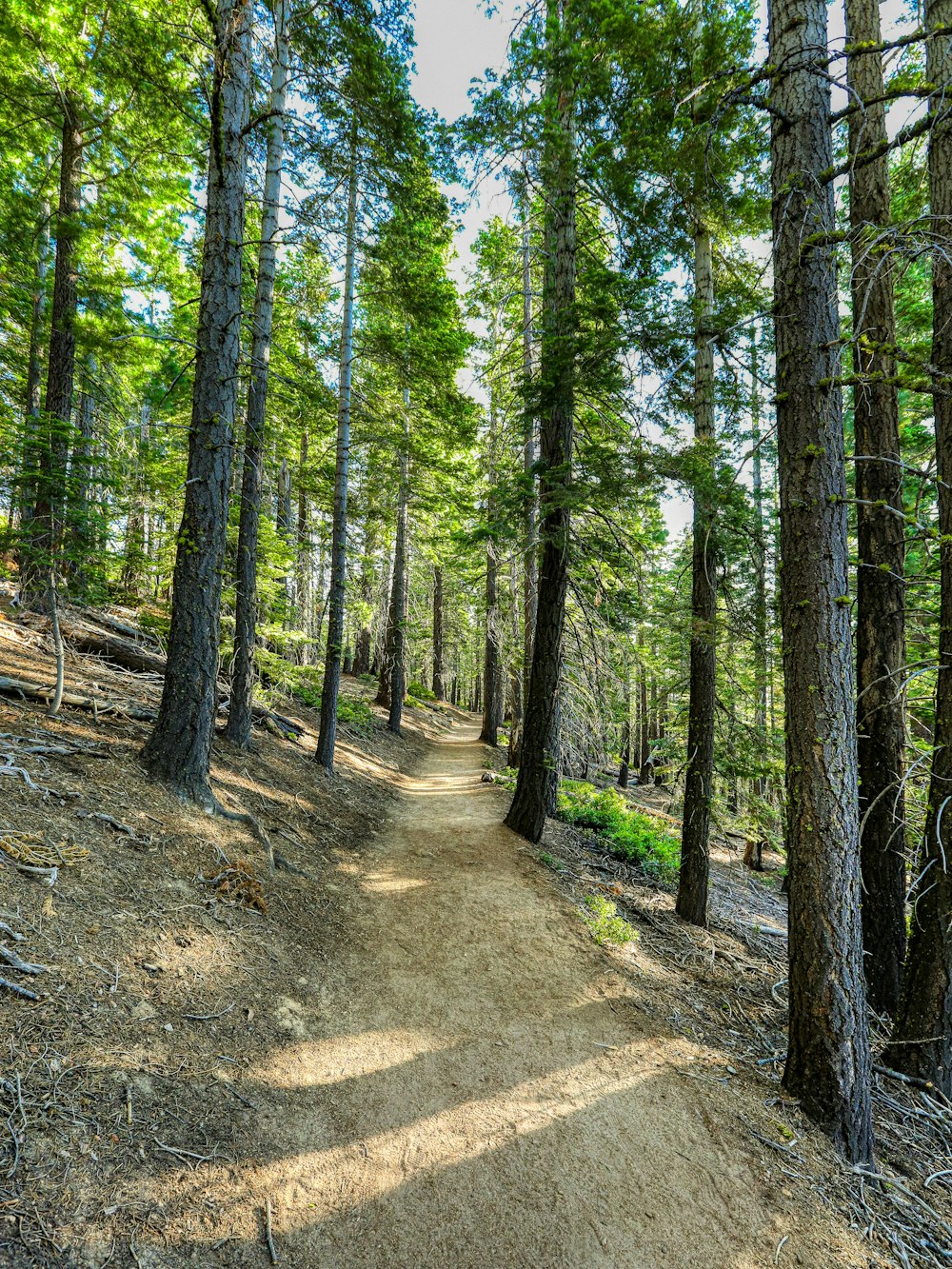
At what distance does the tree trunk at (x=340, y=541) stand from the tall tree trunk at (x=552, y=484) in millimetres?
3911

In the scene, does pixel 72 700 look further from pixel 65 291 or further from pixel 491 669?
pixel 491 669

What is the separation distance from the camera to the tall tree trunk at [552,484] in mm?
6754

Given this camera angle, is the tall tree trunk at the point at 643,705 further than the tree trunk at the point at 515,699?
No

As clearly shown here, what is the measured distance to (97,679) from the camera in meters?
6.50

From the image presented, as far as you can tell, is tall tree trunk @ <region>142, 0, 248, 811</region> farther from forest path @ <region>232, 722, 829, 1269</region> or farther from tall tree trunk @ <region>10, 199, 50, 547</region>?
tall tree trunk @ <region>10, 199, 50, 547</region>

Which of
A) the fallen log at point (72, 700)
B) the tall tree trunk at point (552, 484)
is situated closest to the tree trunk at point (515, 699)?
the tall tree trunk at point (552, 484)

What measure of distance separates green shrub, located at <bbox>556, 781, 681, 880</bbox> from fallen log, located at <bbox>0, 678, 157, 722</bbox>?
7317mm

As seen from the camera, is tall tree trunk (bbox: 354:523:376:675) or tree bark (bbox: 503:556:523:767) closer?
tree bark (bbox: 503:556:523:767)

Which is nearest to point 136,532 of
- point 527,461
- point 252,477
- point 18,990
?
point 252,477

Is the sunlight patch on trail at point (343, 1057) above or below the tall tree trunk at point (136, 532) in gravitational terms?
below

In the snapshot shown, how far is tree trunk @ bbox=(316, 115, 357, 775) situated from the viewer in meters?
9.84

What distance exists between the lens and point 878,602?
5.48 m

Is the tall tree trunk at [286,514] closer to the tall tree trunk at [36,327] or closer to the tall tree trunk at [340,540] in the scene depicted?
the tall tree trunk at [340,540]

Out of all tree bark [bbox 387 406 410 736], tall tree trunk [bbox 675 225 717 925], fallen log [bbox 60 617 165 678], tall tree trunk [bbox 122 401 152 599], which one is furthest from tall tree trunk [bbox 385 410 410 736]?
tall tree trunk [bbox 675 225 717 925]
